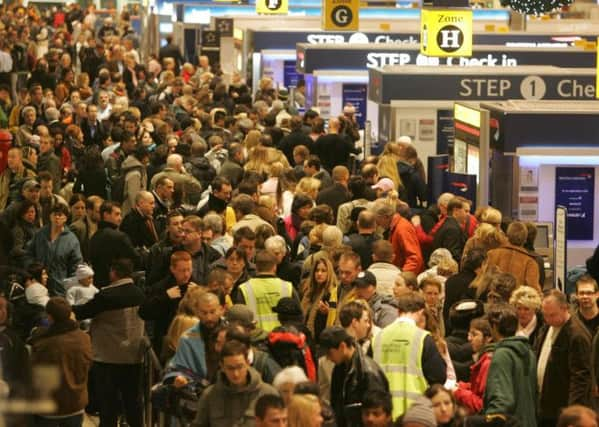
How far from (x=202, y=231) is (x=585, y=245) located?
501 cm

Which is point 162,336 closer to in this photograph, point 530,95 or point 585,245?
point 585,245

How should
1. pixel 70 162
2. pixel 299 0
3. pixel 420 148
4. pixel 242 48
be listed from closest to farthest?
pixel 70 162
pixel 420 148
pixel 242 48
pixel 299 0

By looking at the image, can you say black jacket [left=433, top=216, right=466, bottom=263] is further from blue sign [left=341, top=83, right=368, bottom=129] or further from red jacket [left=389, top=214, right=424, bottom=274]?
blue sign [left=341, top=83, right=368, bottom=129]

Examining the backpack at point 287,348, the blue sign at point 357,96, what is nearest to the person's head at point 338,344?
the backpack at point 287,348

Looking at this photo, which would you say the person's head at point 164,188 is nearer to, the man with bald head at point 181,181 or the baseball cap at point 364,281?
the man with bald head at point 181,181

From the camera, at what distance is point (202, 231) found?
10641 millimetres

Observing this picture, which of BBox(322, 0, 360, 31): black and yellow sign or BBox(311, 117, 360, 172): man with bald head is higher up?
BBox(322, 0, 360, 31): black and yellow sign

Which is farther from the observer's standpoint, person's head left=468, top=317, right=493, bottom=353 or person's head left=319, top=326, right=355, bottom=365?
person's head left=468, top=317, right=493, bottom=353

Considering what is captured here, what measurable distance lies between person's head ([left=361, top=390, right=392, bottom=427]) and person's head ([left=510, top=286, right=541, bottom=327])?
7.00ft

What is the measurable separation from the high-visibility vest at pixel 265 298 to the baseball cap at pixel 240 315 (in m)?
0.78

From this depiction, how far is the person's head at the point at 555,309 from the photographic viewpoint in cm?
796

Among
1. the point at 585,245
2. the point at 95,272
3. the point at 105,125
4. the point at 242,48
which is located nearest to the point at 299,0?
A: the point at 242,48

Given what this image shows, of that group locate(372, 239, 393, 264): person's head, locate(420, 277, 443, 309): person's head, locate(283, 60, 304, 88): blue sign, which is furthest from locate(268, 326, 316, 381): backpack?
locate(283, 60, 304, 88): blue sign

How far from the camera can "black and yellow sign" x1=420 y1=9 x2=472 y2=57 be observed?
2052 cm
